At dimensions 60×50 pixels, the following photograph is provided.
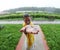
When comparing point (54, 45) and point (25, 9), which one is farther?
point (25, 9)

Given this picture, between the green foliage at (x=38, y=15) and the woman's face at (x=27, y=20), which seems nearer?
the woman's face at (x=27, y=20)

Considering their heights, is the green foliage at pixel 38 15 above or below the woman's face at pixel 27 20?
below

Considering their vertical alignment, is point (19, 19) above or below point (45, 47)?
below

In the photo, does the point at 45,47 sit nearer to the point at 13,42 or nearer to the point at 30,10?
the point at 13,42

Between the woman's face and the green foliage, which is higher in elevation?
the woman's face

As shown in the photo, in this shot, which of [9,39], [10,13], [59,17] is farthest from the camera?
Result: [59,17]

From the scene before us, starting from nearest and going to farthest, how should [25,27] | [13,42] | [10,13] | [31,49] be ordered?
[25,27] < [31,49] < [13,42] < [10,13]

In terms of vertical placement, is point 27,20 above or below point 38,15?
above

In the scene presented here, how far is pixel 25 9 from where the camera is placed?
52.8 ft

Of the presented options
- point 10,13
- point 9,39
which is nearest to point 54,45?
point 9,39

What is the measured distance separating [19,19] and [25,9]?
2.94 metres

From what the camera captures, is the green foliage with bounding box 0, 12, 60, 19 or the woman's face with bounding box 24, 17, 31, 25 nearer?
the woman's face with bounding box 24, 17, 31, 25

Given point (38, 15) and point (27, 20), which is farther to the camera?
point (38, 15)

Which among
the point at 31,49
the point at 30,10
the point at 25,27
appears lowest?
the point at 30,10
